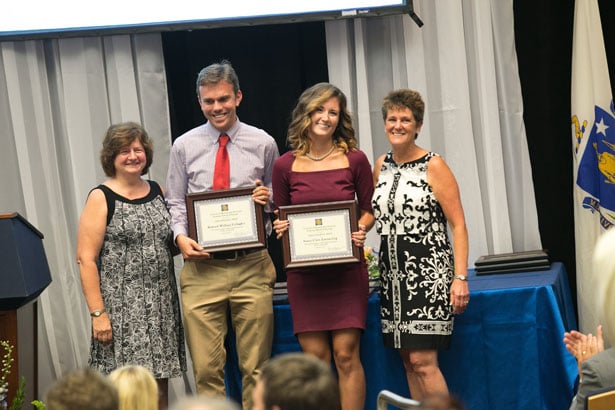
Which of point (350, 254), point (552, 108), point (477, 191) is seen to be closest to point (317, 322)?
point (350, 254)

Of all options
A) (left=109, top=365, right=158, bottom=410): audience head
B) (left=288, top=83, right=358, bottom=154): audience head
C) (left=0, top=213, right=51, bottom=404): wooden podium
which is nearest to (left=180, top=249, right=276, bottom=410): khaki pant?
(left=288, top=83, right=358, bottom=154): audience head

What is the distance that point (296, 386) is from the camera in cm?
218

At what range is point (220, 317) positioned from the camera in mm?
4762

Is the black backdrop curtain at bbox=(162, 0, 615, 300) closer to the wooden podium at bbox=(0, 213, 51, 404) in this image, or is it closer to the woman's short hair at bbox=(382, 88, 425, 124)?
the woman's short hair at bbox=(382, 88, 425, 124)

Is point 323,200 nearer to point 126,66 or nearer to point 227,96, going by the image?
point 227,96

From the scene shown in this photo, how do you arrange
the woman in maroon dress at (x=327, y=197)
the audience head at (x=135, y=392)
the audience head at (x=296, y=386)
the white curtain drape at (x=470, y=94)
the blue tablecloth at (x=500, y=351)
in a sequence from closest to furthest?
the audience head at (x=296, y=386), the audience head at (x=135, y=392), the woman in maroon dress at (x=327, y=197), the blue tablecloth at (x=500, y=351), the white curtain drape at (x=470, y=94)

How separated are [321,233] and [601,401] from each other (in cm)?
211

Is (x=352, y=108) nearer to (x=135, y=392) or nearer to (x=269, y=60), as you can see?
(x=269, y=60)

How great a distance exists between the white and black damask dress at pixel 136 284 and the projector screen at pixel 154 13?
4.71 ft

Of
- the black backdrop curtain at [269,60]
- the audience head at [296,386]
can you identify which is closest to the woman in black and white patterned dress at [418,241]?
→ the black backdrop curtain at [269,60]

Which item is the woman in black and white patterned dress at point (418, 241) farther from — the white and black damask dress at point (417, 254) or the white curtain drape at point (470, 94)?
the white curtain drape at point (470, 94)

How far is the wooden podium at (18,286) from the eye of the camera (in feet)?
14.6

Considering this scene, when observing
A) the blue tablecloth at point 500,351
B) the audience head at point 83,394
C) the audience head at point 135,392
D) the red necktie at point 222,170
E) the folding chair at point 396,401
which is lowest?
the blue tablecloth at point 500,351

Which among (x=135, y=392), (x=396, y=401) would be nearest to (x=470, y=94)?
(x=396, y=401)
